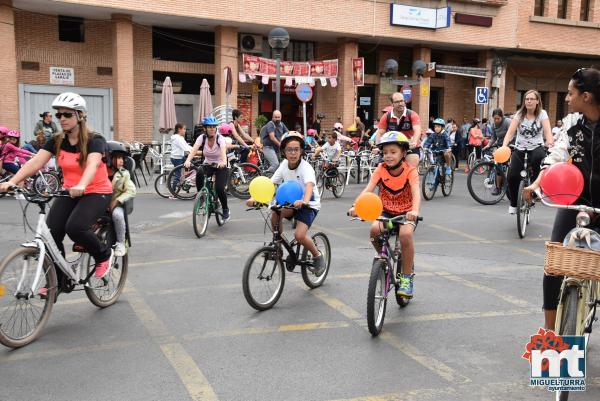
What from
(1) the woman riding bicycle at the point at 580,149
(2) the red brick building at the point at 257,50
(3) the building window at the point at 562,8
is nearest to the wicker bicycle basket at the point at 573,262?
(1) the woman riding bicycle at the point at 580,149

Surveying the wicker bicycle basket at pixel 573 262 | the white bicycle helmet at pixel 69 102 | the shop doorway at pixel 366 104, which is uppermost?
the shop doorway at pixel 366 104

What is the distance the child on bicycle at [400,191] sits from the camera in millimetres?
5191

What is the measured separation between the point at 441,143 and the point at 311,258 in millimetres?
8274

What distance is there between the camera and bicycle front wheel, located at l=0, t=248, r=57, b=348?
445 centimetres

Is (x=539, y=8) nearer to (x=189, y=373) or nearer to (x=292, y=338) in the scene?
(x=292, y=338)

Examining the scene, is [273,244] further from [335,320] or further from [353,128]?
[353,128]

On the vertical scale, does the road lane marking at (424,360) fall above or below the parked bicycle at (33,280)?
below

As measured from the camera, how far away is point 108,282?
5688mm

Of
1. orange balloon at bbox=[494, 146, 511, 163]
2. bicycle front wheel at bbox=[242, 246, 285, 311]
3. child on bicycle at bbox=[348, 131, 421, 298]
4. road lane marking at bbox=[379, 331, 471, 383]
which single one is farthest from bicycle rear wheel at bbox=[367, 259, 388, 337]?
orange balloon at bbox=[494, 146, 511, 163]

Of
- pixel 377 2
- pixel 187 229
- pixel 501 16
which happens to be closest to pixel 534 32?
pixel 501 16

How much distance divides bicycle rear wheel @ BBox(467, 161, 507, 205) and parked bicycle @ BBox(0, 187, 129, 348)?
9.06 m

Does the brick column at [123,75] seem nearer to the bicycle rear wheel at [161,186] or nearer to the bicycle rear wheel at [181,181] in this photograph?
the bicycle rear wheel at [161,186]

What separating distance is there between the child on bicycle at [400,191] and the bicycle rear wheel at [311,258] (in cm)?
105

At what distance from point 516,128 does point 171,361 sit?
23.6ft
